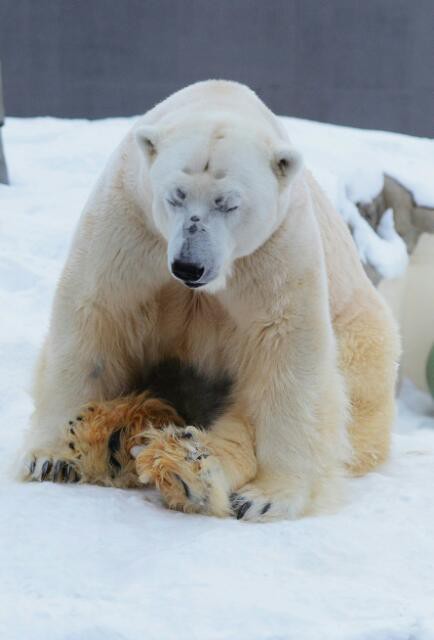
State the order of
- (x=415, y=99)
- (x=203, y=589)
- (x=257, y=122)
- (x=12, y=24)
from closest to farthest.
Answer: (x=203, y=589), (x=257, y=122), (x=12, y=24), (x=415, y=99)

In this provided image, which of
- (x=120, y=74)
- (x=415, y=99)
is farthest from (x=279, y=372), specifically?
(x=415, y=99)

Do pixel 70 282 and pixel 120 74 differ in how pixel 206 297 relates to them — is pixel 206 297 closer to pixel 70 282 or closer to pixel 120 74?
pixel 70 282

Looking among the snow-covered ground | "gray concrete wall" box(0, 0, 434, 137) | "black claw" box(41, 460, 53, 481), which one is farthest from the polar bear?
"gray concrete wall" box(0, 0, 434, 137)

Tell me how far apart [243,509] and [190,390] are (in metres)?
0.43

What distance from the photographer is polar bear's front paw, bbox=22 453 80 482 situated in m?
2.72

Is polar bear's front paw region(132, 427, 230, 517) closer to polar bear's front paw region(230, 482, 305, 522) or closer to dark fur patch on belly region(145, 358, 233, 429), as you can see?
polar bear's front paw region(230, 482, 305, 522)

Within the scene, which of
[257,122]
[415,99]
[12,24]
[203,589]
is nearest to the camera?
[203,589]

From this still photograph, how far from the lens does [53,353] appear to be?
2.87 m

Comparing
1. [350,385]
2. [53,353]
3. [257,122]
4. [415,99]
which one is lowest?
[415,99]

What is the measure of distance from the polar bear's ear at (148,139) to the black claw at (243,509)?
857mm

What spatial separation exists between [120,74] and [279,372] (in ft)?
18.8

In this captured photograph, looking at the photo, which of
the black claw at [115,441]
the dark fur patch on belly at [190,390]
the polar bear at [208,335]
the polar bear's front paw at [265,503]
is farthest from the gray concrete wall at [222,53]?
the polar bear's front paw at [265,503]

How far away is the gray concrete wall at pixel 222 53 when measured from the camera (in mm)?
7883

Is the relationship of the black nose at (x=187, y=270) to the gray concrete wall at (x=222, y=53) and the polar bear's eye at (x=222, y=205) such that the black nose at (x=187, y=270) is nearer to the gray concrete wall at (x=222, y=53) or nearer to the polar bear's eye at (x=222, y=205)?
the polar bear's eye at (x=222, y=205)
